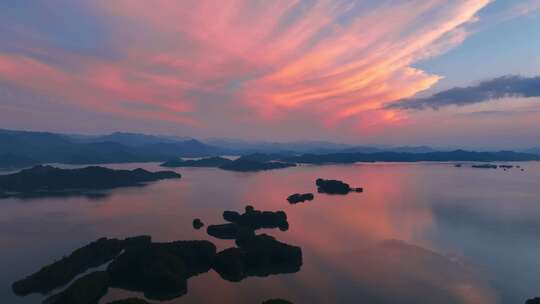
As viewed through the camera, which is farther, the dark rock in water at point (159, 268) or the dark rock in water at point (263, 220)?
the dark rock in water at point (263, 220)

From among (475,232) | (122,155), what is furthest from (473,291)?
(122,155)

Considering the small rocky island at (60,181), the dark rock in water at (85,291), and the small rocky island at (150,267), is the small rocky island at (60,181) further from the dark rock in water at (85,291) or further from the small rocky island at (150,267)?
the dark rock in water at (85,291)

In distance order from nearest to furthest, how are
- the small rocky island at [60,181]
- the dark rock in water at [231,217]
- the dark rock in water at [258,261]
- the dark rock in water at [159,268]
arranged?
the dark rock in water at [159,268], the dark rock in water at [258,261], the dark rock in water at [231,217], the small rocky island at [60,181]

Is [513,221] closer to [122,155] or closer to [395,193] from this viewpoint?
[395,193]

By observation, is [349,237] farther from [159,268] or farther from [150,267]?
[150,267]

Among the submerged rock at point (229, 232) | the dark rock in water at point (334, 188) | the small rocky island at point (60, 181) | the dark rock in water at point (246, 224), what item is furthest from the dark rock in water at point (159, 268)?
the small rocky island at point (60, 181)

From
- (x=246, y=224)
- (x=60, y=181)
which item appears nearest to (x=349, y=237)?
(x=246, y=224)

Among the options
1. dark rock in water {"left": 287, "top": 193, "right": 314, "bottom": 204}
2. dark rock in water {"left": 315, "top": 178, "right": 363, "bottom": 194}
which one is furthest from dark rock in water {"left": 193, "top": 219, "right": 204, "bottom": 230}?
dark rock in water {"left": 315, "top": 178, "right": 363, "bottom": 194}
